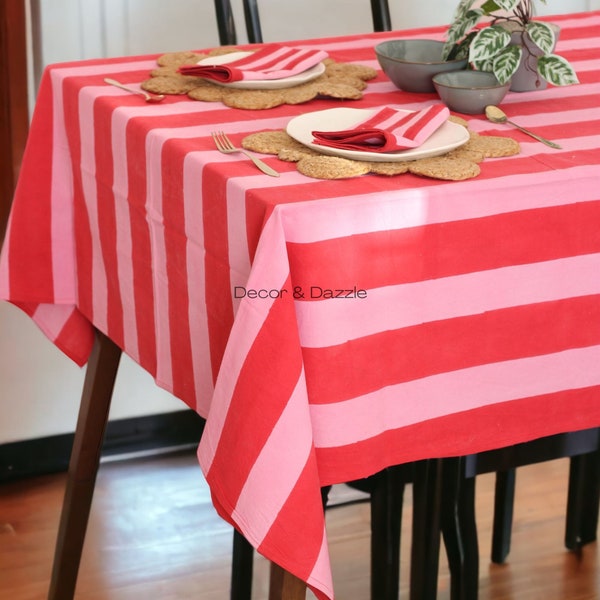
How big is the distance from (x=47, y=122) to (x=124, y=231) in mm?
277

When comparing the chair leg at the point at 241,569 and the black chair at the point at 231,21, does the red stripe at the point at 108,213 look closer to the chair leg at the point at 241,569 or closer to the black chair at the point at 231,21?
the chair leg at the point at 241,569

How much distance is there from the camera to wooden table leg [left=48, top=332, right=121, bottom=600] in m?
1.51

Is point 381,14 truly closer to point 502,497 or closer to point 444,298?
point 502,497

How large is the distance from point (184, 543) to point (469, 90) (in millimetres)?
1168

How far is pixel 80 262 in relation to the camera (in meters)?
1.46

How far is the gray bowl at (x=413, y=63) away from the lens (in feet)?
4.30

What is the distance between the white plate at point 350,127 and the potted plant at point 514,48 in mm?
147

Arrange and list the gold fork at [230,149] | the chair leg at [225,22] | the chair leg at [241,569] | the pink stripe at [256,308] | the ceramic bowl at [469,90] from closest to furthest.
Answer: the pink stripe at [256,308] → the gold fork at [230,149] → the ceramic bowl at [469,90] → the chair leg at [241,569] → the chair leg at [225,22]

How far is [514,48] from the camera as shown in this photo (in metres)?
1.25

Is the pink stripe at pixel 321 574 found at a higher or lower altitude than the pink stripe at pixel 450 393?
lower

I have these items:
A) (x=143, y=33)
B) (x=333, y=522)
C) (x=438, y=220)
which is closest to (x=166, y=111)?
(x=438, y=220)

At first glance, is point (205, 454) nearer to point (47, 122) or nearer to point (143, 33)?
point (47, 122)

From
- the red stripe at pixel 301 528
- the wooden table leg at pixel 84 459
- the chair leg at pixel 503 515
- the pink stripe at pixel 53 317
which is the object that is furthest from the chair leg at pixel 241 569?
the red stripe at pixel 301 528

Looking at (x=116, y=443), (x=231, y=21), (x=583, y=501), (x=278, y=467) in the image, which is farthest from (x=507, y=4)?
(x=116, y=443)
